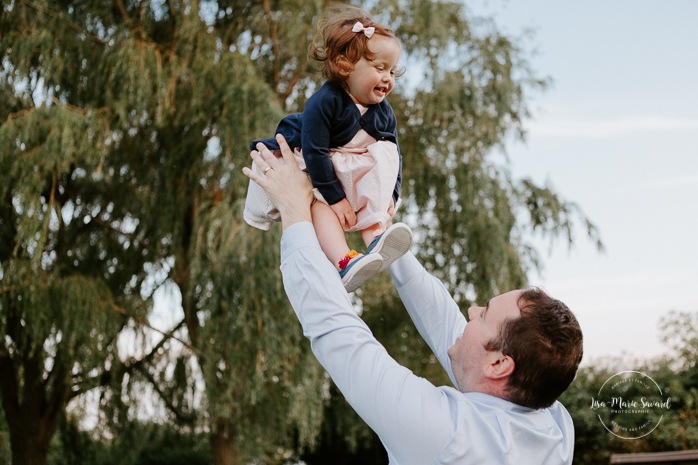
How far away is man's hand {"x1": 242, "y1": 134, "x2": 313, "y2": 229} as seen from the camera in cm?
155

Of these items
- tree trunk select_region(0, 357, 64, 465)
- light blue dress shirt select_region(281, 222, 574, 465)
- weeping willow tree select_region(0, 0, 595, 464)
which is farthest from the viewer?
tree trunk select_region(0, 357, 64, 465)

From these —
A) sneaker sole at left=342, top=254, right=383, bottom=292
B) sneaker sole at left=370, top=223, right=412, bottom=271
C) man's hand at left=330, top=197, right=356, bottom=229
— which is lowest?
sneaker sole at left=342, top=254, right=383, bottom=292

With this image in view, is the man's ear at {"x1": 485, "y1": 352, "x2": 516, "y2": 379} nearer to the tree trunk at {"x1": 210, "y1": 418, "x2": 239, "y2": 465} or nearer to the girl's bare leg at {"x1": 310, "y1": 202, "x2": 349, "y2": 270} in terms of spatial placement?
the girl's bare leg at {"x1": 310, "y1": 202, "x2": 349, "y2": 270}

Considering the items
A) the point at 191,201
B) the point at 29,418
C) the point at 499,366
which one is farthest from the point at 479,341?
the point at 29,418

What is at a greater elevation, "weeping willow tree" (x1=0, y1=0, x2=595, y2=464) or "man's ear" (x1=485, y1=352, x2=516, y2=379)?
"weeping willow tree" (x1=0, y1=0, x2=595, y2=464)

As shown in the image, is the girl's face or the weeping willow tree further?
the weeping willow tree

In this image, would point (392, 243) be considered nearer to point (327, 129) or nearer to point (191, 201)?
point (327, 129)

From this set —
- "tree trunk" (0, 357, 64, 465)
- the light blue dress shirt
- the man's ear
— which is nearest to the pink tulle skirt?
the light blue dress shirt

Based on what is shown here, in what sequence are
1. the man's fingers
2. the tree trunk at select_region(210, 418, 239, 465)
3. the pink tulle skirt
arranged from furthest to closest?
the tree trunk at select_region(210, 418, 239, 465), the pink tulle skirt, the man's fingers

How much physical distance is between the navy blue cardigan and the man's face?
20.9 inches

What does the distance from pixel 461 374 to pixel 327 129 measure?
67cm

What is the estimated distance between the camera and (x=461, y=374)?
1.49m

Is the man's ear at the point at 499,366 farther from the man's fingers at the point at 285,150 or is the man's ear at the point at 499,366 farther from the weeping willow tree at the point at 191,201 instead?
the weeping willow tree at the point at 191,201

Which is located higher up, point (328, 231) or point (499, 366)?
point (328, 231)
